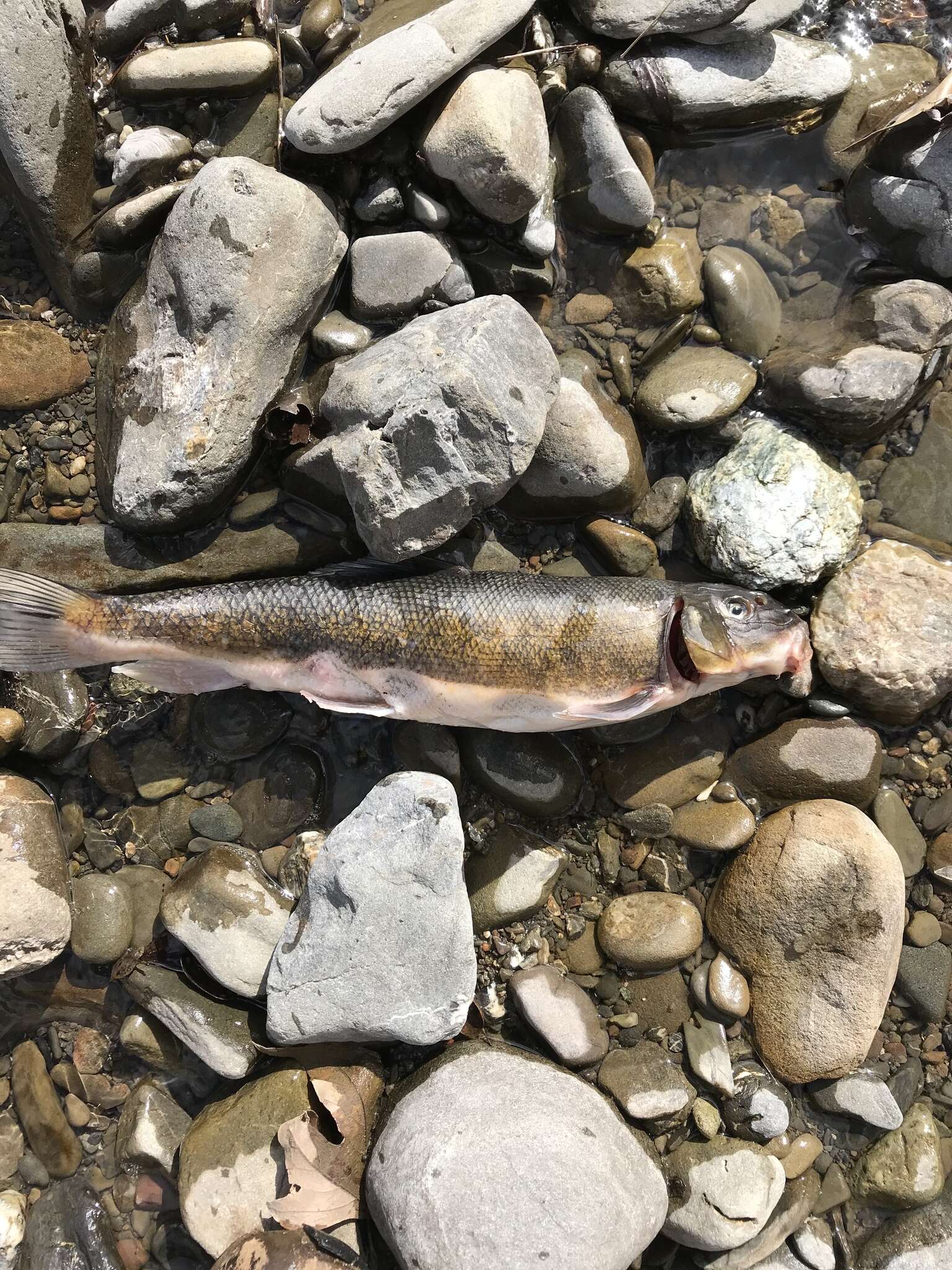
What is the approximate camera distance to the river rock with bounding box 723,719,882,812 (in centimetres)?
478

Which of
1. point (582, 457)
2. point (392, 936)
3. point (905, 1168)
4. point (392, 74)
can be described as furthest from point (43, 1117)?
point (392, 74)

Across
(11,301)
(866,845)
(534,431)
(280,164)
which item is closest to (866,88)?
(534,431)

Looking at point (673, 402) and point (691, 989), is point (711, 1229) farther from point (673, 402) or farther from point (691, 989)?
point (673, 402)

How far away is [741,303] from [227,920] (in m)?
4.99

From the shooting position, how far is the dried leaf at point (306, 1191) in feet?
14.4

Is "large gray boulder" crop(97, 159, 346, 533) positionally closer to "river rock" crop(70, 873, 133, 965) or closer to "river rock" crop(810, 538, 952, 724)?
"river rock" crop(70, 873, 133, 965)

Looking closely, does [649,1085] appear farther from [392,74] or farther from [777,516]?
[392,74]

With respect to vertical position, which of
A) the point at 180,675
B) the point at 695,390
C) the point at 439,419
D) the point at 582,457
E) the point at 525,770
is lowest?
the point at 525,770

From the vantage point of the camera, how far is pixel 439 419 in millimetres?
3945

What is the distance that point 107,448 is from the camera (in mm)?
4734

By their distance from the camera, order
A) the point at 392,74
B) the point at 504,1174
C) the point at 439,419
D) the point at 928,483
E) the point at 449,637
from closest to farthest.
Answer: the point at 439,419 → the point at 504,1174 → the point at 392,74 → the point at 449,637 → the point at 928,483

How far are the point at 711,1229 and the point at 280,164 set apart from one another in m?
6.89

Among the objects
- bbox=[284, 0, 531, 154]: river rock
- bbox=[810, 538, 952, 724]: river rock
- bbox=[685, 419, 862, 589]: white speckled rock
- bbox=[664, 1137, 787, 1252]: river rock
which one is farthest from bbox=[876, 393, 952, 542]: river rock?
bbox=[664, 1137, 787, 1252]: river rock

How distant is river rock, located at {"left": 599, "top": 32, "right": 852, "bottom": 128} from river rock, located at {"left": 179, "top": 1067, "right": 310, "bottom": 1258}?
635cm
